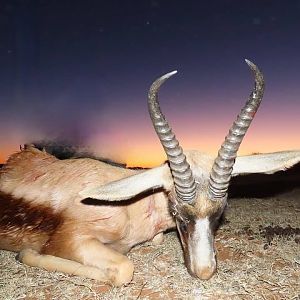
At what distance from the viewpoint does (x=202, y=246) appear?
13.8ft

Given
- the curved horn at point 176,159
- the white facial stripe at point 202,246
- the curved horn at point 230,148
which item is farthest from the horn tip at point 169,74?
the white facial stripe at point 202,246

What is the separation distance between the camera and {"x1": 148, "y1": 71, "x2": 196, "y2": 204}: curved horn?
4.09 m

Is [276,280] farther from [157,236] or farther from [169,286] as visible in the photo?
[157,236]

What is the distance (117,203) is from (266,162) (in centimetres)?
185

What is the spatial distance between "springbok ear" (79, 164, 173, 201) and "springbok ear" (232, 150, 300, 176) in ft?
2.69

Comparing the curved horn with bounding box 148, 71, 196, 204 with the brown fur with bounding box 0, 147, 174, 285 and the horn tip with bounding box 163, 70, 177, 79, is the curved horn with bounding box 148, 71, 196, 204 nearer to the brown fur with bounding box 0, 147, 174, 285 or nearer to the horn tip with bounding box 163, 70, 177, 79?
the horn tip with bounding box 163, 70, 177, 79

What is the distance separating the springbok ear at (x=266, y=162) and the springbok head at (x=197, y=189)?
0.51 meters

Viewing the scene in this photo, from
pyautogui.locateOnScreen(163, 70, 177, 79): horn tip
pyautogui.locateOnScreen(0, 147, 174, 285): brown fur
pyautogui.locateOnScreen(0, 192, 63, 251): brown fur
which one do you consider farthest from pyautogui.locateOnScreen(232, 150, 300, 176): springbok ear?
pyautogui.locateOnScreen(0, 192, 63, 251): brown fur

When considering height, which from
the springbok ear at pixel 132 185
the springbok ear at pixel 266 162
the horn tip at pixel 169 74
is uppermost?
the horn tip at pixel 169 74

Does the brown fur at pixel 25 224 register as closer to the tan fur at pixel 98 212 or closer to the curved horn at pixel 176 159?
the tan fur at pixel 98 212

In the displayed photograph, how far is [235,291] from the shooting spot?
14.4ft

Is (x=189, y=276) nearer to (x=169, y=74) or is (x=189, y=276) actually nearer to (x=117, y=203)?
(x=117, y=203)

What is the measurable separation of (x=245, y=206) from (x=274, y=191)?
4439mm

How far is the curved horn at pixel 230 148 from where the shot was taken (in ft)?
13.2
